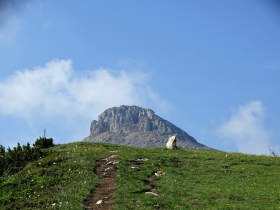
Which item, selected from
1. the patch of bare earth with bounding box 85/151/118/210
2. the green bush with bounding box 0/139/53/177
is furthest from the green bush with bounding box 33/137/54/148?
the patch of bare earth with bounding box 85/151/118/210

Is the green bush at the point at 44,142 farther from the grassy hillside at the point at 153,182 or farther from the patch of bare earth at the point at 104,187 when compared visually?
the patch of bare earth at the point at 104,187

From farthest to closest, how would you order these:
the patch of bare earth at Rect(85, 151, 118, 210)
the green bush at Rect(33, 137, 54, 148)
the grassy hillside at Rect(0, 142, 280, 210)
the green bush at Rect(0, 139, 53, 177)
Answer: the green bush at Rect(33, 137, 54, 148), the green bush at Rect(0, 139, 53, 177), the patch of bare earth at Rect(85, 151, 118, 210), the grassy hillside at Rect(0, 142, 280, 210)

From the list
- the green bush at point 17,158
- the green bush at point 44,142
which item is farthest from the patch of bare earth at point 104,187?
the green bush at point 44,142

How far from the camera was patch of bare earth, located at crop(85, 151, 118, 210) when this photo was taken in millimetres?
25080

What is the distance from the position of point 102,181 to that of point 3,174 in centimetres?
1073

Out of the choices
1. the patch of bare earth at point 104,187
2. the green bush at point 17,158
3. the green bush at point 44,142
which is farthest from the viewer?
the green bush at point 44,142

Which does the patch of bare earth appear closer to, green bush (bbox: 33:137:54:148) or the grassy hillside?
the grassy hillside

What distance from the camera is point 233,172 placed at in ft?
106

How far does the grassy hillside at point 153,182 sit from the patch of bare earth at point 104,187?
1.56ft

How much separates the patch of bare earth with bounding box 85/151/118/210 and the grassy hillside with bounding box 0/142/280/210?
48 centimetres

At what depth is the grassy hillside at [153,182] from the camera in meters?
24.7

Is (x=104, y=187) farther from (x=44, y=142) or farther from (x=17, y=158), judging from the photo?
(x=44, y=142)

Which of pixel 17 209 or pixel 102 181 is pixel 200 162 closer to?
pixel 102 181

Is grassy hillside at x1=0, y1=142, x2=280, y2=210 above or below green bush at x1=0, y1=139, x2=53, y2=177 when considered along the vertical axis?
below
